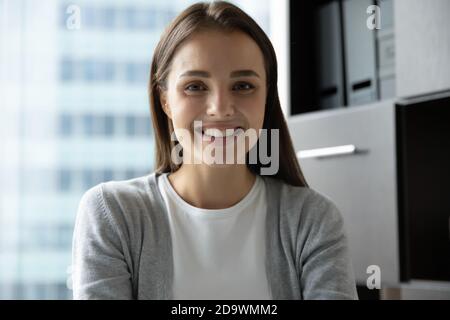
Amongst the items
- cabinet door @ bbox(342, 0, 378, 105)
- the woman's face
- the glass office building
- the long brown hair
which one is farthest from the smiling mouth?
the glass office building

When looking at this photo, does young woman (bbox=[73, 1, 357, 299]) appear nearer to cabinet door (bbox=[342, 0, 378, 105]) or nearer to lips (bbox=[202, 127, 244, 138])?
lips (bbox=[202, 127, 244, 138])

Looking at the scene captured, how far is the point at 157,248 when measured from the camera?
32.9 inches

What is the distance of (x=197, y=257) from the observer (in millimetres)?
834

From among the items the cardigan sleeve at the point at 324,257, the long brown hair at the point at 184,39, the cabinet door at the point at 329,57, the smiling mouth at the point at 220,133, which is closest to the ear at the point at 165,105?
the long brown hair at the point at 184,39

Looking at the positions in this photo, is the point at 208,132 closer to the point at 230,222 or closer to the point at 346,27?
the point at 230,222

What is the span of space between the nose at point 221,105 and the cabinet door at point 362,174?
708 mm

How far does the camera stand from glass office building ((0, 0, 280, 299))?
2277 mm

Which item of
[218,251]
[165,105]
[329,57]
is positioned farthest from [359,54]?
[218,251]

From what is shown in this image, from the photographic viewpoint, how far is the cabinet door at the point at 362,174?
143 cm

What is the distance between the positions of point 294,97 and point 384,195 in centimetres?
42

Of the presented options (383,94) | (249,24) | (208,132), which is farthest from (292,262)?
(383,94)

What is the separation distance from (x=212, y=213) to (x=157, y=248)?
0.28ft

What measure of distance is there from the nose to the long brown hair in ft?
0.29

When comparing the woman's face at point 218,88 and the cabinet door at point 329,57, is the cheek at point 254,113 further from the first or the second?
the cabinet door at point 329,57
